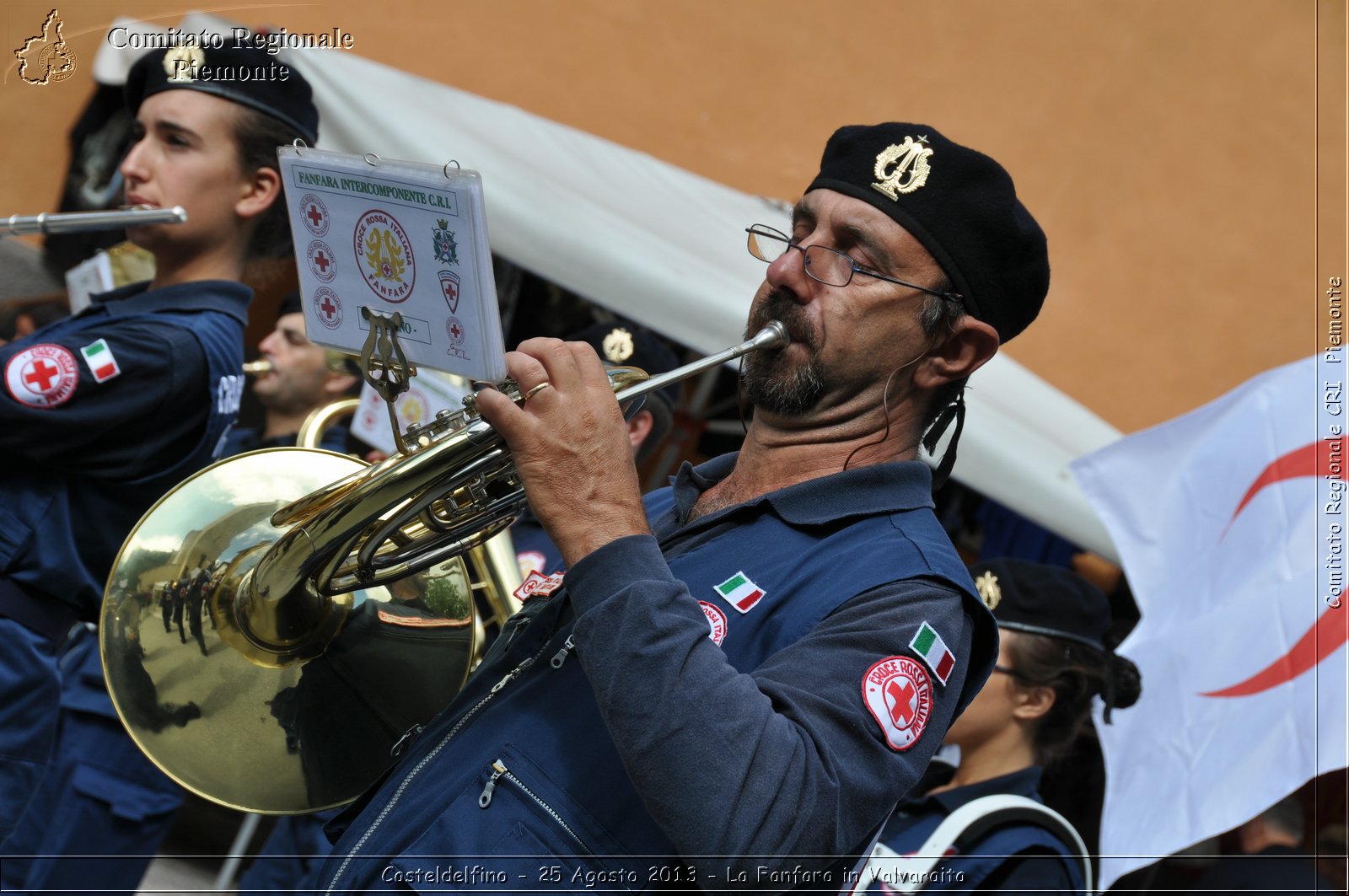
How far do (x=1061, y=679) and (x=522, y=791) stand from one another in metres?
2.19

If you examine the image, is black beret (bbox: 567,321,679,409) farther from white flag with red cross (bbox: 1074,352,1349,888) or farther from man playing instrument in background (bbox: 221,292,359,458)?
white flag with red cross (bbox: 1074,352,1349,888)

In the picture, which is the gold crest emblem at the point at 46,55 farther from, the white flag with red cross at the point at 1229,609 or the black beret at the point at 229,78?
the white flag with red cross at the point at 1229,609

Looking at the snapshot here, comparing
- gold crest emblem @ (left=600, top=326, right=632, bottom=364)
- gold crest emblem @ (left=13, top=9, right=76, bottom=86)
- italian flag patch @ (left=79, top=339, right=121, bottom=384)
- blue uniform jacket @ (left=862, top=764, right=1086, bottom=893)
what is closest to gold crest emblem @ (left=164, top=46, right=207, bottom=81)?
gold crest emblem @ (left=13, top=9, right=76, bottom=86)

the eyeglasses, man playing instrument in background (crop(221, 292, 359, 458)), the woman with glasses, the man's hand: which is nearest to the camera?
the man's hand

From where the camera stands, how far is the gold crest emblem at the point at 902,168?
5.92 ft

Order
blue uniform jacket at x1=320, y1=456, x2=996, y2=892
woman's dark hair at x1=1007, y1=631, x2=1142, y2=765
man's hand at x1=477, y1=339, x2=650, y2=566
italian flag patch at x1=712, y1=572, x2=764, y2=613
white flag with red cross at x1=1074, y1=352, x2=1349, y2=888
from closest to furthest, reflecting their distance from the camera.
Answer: blue uniform jacket at x1=320, y1=456, x2=996, y2=892, man's hand at x1=477, y1=339, x2=650, y2=566, italian flag patch at x1=712, y1=572, x2=764, y2=613, white flag with red cross at x1=1074, y1=352, x2=1349, y2=888, woman's dark hair at x1=1007, y1=631, x2=1142, y2=765

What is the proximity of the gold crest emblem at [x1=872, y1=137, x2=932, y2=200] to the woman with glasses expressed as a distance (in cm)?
155

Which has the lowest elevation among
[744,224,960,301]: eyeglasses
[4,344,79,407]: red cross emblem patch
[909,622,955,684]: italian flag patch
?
[909,622,955,684]: italian flag patch

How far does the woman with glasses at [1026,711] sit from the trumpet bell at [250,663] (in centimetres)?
127

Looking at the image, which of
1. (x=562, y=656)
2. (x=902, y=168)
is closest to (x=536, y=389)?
(x=562, y=656)

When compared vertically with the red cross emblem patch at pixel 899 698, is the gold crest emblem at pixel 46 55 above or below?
above

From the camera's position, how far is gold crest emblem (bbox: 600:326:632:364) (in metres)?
A: 3.77

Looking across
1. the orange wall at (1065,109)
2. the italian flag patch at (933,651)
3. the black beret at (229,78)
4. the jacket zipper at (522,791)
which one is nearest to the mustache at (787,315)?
the italian flag patch at (933,651)

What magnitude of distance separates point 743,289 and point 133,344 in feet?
7.41
